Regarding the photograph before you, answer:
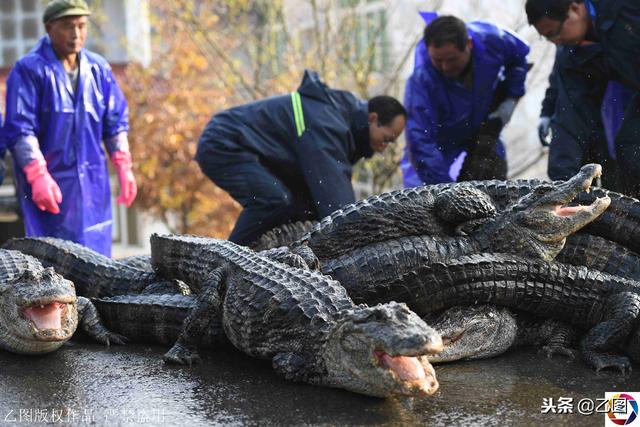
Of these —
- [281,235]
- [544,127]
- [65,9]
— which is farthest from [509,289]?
[65,9]

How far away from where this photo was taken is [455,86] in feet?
19.3

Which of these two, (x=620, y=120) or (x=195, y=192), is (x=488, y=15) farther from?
(x=620, y=120)

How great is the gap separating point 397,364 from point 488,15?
843 centimetres

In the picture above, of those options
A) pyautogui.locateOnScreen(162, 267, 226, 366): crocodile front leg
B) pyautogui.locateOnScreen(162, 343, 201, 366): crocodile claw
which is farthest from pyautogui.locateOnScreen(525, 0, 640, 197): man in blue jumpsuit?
pyautogui.locateOnScreen(162, 343, 201, 366): crocodile claw

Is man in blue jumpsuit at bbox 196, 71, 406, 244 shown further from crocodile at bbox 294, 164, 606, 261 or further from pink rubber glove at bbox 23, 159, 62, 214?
crocodile at bbox 294, 164, 606, 261

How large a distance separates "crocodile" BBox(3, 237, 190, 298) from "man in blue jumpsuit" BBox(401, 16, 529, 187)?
228cm

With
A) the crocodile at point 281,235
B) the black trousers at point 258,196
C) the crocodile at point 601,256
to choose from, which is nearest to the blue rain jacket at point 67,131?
the black trousers at point 258,196

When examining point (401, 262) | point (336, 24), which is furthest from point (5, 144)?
point (336, 24)

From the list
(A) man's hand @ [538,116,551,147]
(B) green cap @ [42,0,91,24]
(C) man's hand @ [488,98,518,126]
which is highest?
(B) green cap @ [42,0,91,24]

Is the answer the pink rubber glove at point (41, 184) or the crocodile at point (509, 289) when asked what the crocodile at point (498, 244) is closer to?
the crocodile at point (509, 289)

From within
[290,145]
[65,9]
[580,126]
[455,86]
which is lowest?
[290,145]

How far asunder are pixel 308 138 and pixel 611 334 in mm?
2653

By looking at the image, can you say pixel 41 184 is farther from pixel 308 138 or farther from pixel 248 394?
pixel 248 394

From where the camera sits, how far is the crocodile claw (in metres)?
3.37
